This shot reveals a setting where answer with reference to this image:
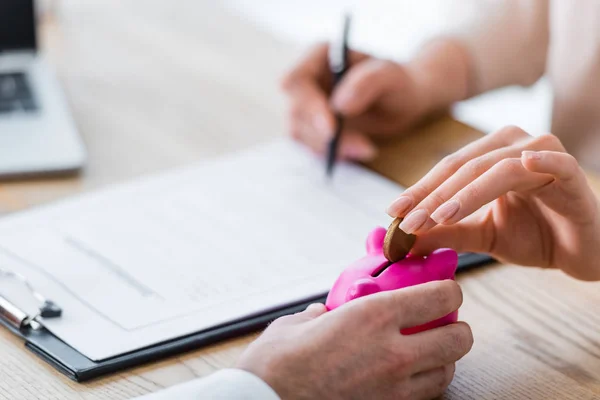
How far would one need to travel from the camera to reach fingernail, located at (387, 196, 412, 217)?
66 cm

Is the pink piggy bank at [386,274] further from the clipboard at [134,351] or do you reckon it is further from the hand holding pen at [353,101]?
the hand holding pen at [353,101]

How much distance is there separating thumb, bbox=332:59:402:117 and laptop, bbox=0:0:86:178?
33cm

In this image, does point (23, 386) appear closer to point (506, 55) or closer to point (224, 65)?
point (224, 65)

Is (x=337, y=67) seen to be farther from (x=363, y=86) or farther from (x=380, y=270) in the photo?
(x=380, y=270)

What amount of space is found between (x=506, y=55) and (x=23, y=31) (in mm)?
693

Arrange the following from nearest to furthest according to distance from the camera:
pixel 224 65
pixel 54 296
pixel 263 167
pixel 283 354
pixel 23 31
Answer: pixel 283 354
pixel 54 296
pixel 263 167
pixel 23 31
pixel 224 65

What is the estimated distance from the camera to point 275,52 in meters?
1.39

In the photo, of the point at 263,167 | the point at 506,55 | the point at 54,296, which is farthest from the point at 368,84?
the point at 54,296

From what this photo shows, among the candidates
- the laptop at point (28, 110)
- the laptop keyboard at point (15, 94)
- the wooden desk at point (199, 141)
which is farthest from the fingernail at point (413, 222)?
the laptop keyboard at point (15, 94)

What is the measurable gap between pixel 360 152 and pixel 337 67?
0.13 metres

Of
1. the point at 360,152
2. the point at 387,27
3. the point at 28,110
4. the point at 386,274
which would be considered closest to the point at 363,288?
the point at 386,274

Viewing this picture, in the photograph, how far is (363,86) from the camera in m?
1.08

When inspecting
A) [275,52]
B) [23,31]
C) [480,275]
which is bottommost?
[480,275]

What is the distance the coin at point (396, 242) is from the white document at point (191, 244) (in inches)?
5.2
